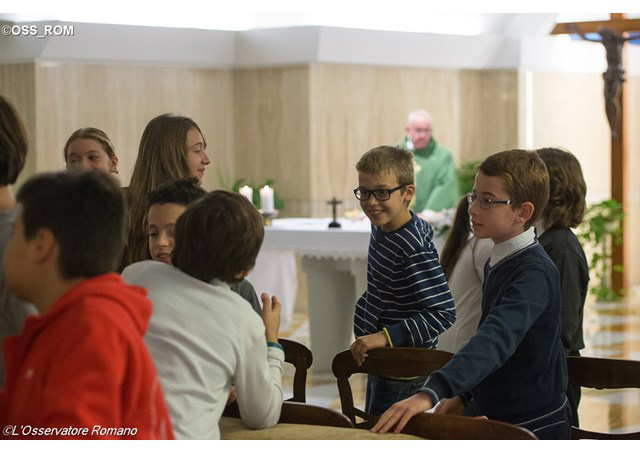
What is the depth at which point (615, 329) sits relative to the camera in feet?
26.8

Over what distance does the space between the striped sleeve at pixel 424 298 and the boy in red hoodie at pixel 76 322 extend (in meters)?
1.19

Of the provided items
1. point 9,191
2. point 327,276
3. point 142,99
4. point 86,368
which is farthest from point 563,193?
point 142,99

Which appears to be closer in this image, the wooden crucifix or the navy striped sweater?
the navy striped sweater

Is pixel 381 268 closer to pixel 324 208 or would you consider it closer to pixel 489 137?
pixel 324 208

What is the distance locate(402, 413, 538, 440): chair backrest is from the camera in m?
2.04

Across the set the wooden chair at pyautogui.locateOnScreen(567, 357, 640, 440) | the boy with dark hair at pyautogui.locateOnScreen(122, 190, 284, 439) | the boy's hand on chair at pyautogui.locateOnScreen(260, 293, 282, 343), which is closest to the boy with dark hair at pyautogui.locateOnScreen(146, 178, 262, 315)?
the boy's hand on chair at pyautogui.locateOnScreen(260, 293, 282, 343)

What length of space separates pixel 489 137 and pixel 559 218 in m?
7.39

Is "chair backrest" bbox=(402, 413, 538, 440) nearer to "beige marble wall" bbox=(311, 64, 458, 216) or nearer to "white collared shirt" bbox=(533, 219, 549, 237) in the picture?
"white collared shirt" bbox=(533, 219, 549, 237)

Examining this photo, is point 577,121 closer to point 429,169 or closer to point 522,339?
point 429,169

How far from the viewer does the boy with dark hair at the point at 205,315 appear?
1937 millimetres

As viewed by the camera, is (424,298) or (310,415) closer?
(310,415)

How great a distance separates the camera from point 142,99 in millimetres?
7934

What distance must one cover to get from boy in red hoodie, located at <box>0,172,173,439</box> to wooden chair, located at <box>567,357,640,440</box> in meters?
1.27

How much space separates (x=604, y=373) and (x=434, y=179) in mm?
6230
